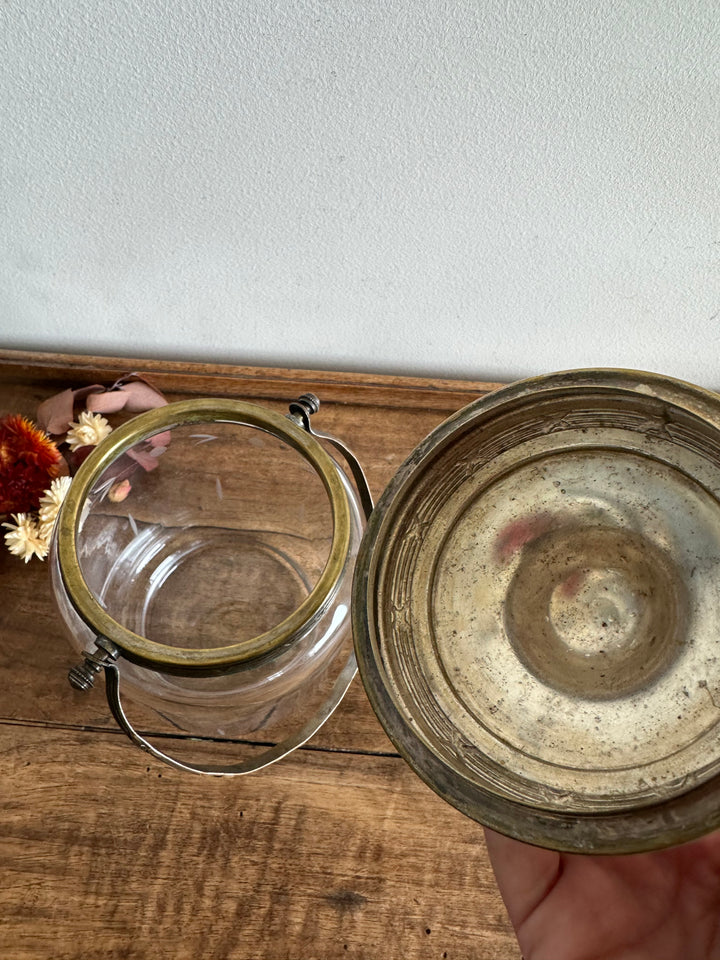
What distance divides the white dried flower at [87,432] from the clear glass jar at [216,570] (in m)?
0.05

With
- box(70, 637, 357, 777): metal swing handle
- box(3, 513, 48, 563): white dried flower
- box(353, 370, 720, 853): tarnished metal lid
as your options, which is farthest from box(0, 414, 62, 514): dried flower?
box(353, 370, 720, 853): tarnished metal lid

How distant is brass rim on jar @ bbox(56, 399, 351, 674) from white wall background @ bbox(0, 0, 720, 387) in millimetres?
110

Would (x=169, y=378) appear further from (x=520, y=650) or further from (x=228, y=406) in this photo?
(x=520, y=650)

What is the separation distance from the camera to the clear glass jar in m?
0.35

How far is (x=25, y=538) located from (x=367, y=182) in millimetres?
279

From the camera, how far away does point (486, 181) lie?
38 centimetres

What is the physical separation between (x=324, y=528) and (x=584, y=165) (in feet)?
0.77

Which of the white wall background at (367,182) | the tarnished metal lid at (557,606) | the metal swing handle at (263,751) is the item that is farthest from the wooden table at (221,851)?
the white wall background at (367,182)

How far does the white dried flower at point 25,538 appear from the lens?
0.45 m

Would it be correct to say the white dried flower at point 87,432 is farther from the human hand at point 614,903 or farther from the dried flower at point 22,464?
the human hand at point 614,903

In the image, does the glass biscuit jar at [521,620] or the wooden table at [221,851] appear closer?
the glass biscuit jar at [521,620]

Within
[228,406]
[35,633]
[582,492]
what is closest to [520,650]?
[582,492]

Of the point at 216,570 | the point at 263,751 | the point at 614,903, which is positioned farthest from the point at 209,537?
the point at 614,903

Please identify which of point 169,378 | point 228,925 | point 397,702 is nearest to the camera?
point 397,702
